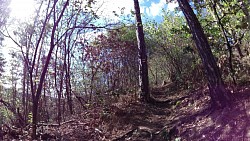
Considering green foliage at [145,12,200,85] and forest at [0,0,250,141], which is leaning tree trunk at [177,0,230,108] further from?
green foliage at [145,12,200,85]

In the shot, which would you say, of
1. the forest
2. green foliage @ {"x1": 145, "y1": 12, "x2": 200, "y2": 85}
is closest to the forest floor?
the forest

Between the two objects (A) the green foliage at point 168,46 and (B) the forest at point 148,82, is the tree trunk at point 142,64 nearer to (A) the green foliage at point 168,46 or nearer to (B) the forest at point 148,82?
(B) the forest at point 148,82

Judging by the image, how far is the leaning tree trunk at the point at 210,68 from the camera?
5832 millimetres

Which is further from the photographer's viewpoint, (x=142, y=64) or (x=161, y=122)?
(x=142, y=64)

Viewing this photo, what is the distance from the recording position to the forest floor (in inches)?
196

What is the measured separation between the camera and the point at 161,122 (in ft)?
27.0

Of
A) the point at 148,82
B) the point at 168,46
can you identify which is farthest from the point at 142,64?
the point at 168,46

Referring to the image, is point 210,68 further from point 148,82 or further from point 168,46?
point 168,46

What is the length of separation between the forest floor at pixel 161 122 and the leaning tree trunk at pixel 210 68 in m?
0.22

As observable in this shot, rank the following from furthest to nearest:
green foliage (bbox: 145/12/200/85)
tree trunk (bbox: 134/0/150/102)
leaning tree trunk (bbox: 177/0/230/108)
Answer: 1. green foliage (bbox: 145/12/200/85)
2. tree trunk (bbox: 134/0/150/102)
3. leaning tree trunk (bbox: 177/0/230/108)

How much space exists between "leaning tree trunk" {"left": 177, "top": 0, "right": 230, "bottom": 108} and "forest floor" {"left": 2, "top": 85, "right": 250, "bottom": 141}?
22 centimetres

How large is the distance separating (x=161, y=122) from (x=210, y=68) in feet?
9.25

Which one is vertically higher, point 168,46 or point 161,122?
point 168,46

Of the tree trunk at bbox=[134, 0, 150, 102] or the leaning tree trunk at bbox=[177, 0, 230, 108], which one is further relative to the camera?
the tree trunk at bbox=[134, 0, 150, 102]
